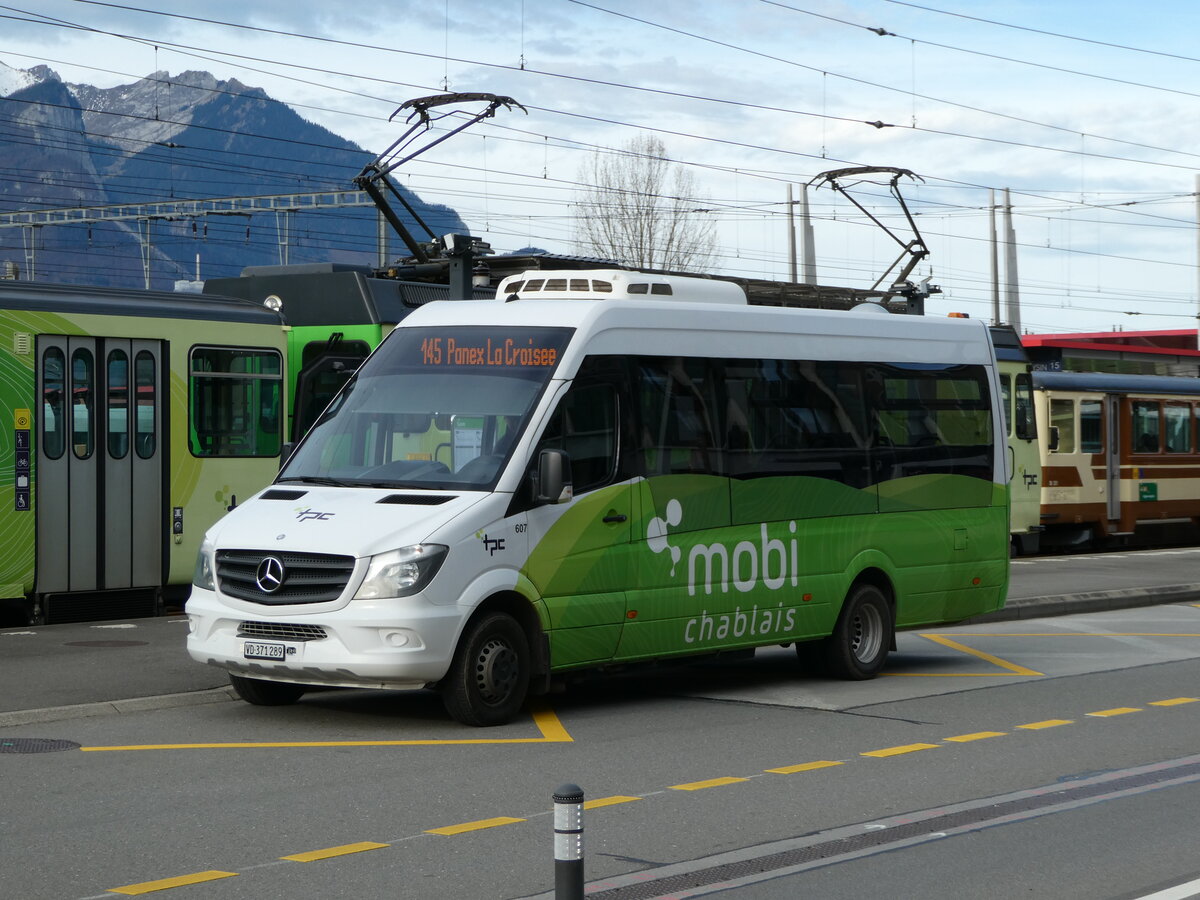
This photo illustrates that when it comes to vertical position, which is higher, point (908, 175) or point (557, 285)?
point (908, 175)

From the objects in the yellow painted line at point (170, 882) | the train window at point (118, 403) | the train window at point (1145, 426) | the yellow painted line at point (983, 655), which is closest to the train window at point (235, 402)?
the train window at point (118, 403)

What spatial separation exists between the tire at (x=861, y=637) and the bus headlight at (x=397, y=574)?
4.02 meters

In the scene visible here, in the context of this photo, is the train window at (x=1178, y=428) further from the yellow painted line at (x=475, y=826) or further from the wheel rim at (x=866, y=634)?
the yellow painted line at (x=475, y=826)

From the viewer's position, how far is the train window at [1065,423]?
2878 cm

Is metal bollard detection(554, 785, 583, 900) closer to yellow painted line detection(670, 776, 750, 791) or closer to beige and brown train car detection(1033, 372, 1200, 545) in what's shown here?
yellow painted line detection(670, 776, 750, 791)

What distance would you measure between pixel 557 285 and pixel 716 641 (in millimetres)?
2752

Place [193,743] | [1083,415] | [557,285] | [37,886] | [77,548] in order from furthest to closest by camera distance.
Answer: [1083,415] → [77,548] → [557,285] → [193,743] → [37,886]

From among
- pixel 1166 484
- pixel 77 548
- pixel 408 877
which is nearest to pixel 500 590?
pixel 408 877

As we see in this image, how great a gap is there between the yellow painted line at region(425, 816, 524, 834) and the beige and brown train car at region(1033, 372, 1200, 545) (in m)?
21.8

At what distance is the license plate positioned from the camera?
32.4 ft

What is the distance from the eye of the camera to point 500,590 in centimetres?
1010

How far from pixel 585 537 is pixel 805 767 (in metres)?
2.22

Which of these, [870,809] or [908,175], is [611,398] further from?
[908,175]

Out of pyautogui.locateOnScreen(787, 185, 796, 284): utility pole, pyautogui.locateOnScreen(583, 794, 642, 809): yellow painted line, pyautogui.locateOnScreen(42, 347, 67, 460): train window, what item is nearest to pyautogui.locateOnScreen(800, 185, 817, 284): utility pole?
pyautogui.locateOnScreen(787, 185, 796, 284): utility pole
